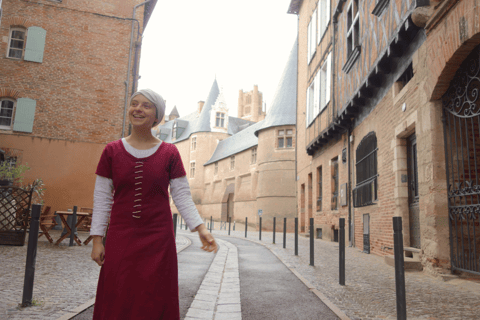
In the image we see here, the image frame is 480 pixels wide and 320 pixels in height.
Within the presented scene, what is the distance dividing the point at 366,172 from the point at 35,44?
13970mm

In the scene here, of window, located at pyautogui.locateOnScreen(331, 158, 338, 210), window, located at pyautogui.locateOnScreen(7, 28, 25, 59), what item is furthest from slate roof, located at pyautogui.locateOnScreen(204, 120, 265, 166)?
window, located at pyautogui.locateOnScreen(7, 28, 25, 59)

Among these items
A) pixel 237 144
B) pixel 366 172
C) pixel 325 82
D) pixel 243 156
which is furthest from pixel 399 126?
pixel 237 144

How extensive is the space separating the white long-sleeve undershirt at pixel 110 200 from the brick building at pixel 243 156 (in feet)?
84.3

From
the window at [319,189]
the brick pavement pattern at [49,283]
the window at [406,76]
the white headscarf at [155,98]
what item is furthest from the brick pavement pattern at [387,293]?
the window at [319,189]

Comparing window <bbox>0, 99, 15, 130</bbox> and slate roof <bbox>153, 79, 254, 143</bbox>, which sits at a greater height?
slate roof <bbox>153, 79, 254, 143</bbox>

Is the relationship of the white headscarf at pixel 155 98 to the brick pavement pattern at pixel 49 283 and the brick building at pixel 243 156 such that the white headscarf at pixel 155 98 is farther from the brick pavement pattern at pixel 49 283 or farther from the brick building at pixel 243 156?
the brick building at pixel 243 156

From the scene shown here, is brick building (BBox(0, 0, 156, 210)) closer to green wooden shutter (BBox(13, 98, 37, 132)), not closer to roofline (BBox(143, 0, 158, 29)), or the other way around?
green wooden shutter (BBox(13, 98, 37, 132))

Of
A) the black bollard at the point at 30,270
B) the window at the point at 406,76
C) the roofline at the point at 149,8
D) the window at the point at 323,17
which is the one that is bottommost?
the black bollard at the point at 30,270

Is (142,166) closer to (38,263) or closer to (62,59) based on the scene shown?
(38,263)

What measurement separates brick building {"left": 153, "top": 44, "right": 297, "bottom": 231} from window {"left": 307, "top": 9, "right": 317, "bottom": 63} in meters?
11.3

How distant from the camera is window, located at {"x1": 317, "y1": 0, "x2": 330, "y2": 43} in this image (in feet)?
48.1

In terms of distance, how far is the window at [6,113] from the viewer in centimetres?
1548

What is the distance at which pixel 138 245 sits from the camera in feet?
6.72

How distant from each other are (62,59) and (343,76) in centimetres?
1161
